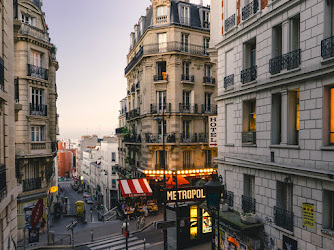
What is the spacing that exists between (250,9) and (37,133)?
71.5 ft

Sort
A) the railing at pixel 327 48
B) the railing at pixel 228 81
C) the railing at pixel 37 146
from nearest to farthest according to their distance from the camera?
the railing at pixel 327 48
the railing at pixel 228 81
the railing at pixel 37 146

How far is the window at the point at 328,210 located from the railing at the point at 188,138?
21.7m

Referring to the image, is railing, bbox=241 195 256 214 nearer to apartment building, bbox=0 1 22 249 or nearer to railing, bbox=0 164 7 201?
apartment building, bbox=0 1 22 249

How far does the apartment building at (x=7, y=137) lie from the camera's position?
877 cm

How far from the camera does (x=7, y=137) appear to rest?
376 inches

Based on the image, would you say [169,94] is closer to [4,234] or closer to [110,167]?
[4,234]

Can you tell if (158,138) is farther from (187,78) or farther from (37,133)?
(37,133)

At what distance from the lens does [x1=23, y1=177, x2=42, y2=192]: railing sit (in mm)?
24688

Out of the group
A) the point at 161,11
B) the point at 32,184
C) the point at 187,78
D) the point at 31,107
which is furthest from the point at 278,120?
the point at 161,11

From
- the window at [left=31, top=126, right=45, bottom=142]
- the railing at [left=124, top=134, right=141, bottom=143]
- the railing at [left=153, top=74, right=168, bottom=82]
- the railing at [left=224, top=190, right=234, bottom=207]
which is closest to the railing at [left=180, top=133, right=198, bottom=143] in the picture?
the railing at [left=124, top=134, right=141, bottom=143]

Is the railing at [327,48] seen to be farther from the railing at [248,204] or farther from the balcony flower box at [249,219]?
the balcony flower box at [249,219]

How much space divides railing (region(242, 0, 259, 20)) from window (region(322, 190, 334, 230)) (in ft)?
29.9

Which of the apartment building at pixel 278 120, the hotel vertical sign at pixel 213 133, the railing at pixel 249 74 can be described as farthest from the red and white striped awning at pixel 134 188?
the railing at pixel 249 74

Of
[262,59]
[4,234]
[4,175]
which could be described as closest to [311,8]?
[262,59]
